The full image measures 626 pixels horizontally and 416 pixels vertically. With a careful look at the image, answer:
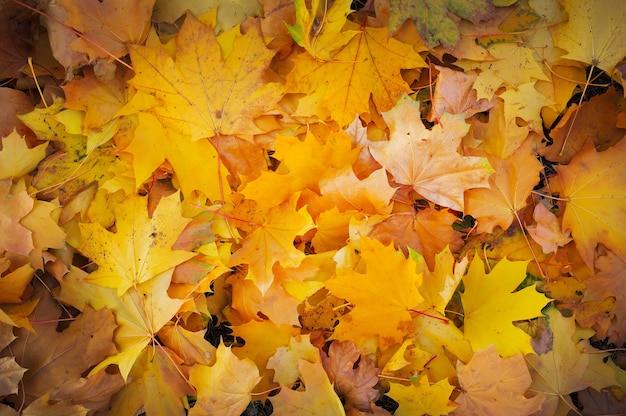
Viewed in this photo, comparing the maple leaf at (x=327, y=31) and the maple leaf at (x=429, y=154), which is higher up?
the maple leaf at (x=327, y=31)

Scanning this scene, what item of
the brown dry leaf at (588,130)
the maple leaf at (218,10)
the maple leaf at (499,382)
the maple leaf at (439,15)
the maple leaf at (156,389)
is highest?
the maple leaf at (439,15)

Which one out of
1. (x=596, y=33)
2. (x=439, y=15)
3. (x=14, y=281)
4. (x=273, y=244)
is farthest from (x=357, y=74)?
(x=14, y=281)

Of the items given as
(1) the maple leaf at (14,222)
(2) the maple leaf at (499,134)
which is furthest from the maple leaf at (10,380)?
(2) the maple leaf at (499,134)

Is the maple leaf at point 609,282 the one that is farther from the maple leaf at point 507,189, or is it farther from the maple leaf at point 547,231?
the maple leaf at point 507,189

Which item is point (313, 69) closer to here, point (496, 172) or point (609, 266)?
point (496, 172)

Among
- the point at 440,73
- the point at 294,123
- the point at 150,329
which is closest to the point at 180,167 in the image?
the point at 294,123

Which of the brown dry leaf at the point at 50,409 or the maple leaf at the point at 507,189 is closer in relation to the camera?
the brown dry leaf at the point at 50,409

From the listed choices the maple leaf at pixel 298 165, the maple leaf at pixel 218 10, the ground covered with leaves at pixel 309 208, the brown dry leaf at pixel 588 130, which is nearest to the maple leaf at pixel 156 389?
the ground covered with leaves at pixel 309 208
